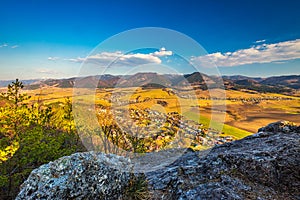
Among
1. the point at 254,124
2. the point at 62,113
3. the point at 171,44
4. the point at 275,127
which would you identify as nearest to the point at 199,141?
the point at 275,127

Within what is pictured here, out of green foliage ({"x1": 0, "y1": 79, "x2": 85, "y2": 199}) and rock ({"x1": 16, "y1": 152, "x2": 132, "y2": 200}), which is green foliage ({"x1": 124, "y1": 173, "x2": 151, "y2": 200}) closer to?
rock ({"x1": 16, "y1": 152, "x2": 132, "y2": 200})

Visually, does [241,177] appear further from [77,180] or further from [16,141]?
[16,141]

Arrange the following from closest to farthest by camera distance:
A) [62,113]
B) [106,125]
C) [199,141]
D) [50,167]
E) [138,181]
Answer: [50,167] → [138,181] → [199,141] → [106,125] → [62,113]

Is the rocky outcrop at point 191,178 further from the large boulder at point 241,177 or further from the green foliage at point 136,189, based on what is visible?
the green foliage at point 136,189

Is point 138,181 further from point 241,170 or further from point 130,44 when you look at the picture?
point 130,44

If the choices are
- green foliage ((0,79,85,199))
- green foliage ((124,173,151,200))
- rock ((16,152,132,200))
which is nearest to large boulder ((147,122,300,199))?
green foliage ((124,173,151,200))

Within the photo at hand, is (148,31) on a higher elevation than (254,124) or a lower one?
higher

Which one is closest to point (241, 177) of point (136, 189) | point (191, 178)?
point (191, 178)

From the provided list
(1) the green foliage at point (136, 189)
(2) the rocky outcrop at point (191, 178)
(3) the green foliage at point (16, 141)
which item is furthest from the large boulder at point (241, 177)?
(3) the green foliage at point (16, 141)
